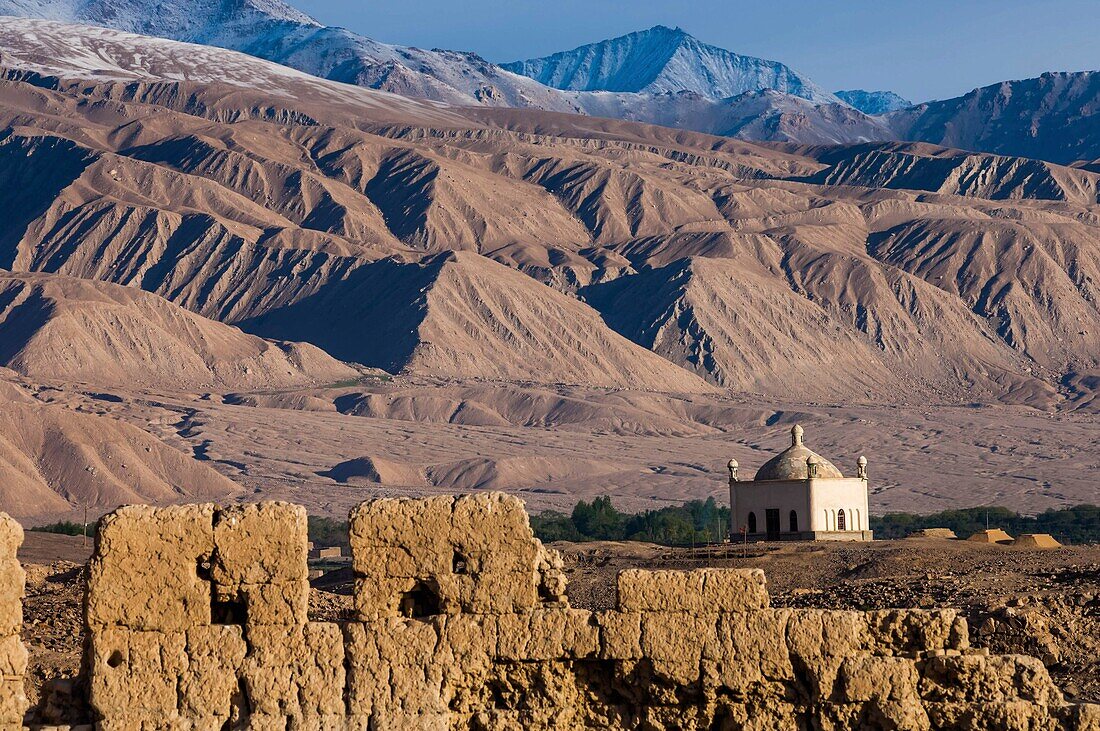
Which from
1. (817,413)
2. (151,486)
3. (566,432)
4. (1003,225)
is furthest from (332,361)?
(1003,225)

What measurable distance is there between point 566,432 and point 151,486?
36285 mm

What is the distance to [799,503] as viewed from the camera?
39.5 m

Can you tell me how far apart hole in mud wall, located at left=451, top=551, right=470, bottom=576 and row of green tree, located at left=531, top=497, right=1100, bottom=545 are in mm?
50741

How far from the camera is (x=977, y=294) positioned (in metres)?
168

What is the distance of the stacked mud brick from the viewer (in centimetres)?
956

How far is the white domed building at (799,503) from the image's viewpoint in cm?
3941

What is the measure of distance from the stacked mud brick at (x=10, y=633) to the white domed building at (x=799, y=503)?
1189 inches

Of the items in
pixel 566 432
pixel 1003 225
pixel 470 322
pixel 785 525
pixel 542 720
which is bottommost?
pixel 542 720

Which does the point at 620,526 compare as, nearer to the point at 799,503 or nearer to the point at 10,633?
the point at 799,503

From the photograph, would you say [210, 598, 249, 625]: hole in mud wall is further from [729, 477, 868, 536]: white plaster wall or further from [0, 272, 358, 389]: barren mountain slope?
[0, 272, 358, 389]: barren mountain slope

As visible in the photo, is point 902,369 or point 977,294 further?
point 977,294

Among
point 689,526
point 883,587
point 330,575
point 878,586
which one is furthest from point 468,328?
point 883,587

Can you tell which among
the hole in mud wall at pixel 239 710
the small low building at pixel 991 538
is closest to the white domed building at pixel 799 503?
the small low building at pixel 991 538

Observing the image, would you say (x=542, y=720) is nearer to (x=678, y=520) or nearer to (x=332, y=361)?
(x=678, y=520)
